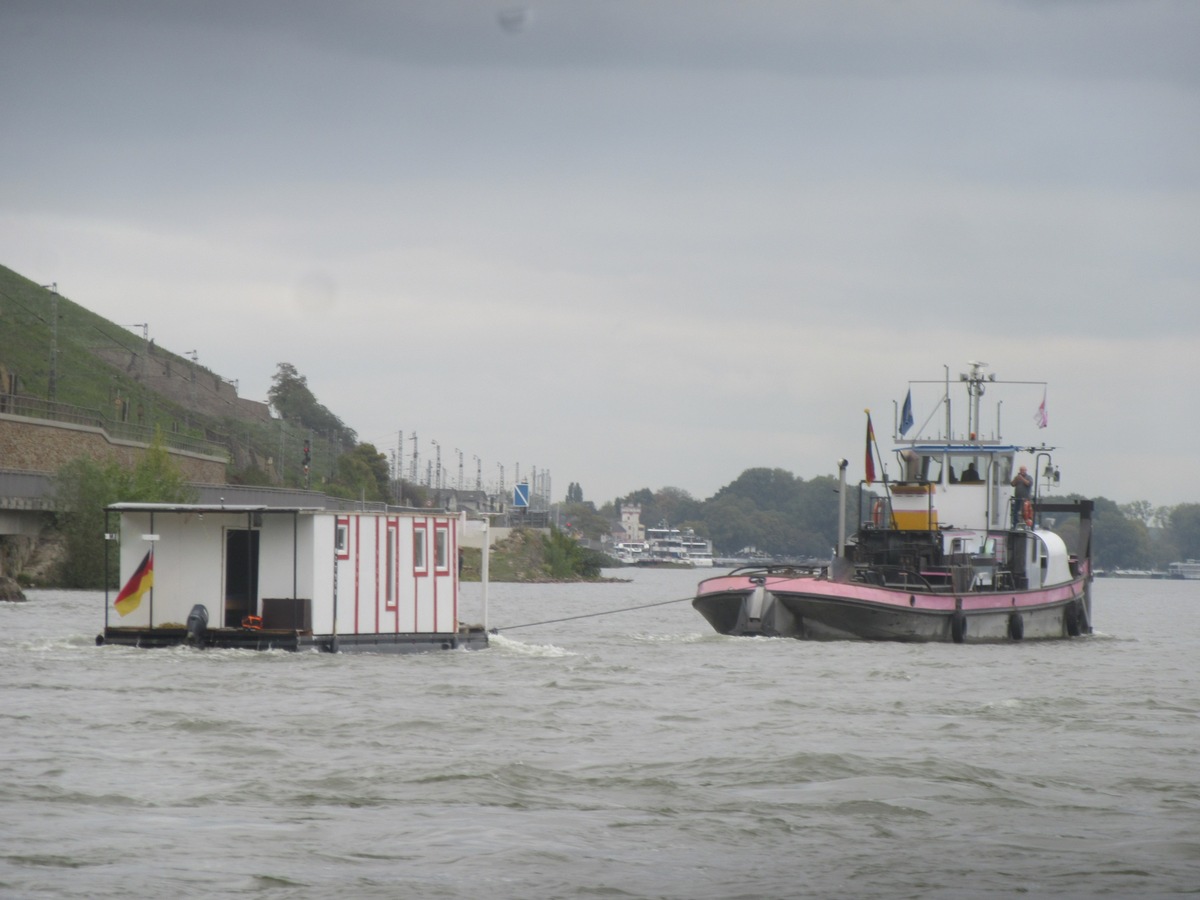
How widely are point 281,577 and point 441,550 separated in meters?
3.33

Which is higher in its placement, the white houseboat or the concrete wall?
the concrete wall

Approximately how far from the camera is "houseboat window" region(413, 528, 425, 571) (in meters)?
32.7

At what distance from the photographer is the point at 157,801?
627 inches

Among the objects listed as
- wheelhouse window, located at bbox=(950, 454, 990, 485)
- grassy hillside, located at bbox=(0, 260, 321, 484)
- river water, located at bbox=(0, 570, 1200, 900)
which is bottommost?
river water, located at bbox=(0, 570, 1200, 900)

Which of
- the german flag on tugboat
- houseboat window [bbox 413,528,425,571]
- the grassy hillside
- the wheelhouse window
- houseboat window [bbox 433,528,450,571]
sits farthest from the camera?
the grassy hillside

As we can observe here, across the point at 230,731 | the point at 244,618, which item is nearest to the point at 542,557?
the point at 244,618

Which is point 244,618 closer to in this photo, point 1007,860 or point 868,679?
point 868,679

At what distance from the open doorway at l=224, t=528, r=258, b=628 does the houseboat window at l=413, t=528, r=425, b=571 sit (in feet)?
9.74

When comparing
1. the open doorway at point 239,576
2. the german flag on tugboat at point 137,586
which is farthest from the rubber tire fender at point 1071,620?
the german flag on tugboat at point 137,586

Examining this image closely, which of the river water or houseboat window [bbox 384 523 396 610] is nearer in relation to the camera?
the river water

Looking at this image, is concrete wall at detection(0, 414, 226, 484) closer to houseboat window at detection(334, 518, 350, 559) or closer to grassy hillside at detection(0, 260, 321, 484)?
grassy hillside at detection(0, 260, 321, 484)

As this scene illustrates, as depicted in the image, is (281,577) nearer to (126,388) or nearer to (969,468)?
(969,468)

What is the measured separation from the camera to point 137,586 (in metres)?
31.8

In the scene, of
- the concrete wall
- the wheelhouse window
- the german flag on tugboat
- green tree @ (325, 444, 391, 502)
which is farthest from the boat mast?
green tree @ (325, 444, 391, 502)
